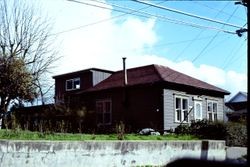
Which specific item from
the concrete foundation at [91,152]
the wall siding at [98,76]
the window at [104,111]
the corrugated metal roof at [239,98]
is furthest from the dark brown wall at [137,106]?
the corrugated metal roof at [239,98]

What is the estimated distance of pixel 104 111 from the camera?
3531cm

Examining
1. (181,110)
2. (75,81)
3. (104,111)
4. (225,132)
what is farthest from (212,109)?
(75,81)

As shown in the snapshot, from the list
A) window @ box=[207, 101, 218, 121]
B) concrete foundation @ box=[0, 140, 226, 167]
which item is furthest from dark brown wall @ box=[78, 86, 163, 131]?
concrete foundation @ box=[0, 140, 226, 167]

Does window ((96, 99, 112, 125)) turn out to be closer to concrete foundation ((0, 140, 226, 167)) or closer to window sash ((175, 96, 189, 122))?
window sash ((175, 96, 189, 122))

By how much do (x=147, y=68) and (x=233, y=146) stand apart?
11.0 metres

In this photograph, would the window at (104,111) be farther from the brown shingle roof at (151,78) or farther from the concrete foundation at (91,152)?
the concrete foundation at (91,152)

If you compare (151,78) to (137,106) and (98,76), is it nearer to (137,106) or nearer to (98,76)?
(137,106)

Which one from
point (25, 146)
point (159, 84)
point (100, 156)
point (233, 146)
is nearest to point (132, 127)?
point (159, 84)

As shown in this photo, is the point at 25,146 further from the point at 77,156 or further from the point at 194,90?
the point at 194,90

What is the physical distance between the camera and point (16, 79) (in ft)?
93.5

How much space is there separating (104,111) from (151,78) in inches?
200

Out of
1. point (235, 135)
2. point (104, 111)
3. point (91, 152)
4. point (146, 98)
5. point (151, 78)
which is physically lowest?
point (91, 152)

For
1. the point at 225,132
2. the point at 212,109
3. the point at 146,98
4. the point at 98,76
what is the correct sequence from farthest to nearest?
the point at 98,76, the point at 212,109, the point at 146,98, the point at 225,132

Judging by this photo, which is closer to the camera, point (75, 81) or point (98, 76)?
point (98, 76)
